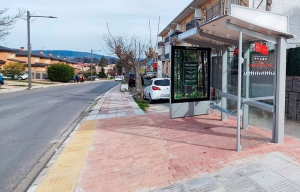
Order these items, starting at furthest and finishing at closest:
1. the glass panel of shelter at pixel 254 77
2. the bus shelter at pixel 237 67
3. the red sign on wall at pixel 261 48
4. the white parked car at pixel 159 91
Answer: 1. the white parked car at pixel 159 91
2. the glass panel of shelter at pixel 254 77
3. the red sign on wall at pixel 261 48
4. the bus shelter at pixel 237 67

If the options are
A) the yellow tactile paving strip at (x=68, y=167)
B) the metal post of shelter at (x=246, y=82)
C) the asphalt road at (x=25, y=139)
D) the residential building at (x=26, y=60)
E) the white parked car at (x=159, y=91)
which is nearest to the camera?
the yellow tactile paving strip at (x=68, y=167)

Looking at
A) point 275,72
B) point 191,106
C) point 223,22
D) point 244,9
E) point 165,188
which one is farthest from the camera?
point 191,106

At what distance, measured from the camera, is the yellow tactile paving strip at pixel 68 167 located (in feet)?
12.0

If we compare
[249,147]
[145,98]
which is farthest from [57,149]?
[145,98]

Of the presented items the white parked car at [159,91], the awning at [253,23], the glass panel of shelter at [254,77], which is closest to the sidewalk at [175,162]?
the glass panel of shelter at [254,77]

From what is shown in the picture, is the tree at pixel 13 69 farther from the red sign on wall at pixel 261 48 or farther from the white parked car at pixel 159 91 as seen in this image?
the red sign on wall at pixel 261 48

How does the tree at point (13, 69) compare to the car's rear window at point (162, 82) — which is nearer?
the car's rear window at point (162, 82)

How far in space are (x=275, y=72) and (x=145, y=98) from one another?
10945 mm

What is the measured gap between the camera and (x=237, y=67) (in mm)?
6848

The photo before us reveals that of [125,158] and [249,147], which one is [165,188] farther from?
[249,147]

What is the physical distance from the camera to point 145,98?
50.5 ft

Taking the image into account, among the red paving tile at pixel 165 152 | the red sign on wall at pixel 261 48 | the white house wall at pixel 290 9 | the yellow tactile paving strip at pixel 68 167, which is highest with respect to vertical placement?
the white house wall at pixel 290 9

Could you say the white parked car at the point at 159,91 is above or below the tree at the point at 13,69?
below

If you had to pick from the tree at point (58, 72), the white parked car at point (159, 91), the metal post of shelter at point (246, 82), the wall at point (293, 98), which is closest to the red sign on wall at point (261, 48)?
the metal post of shelter at point (246, 82)
